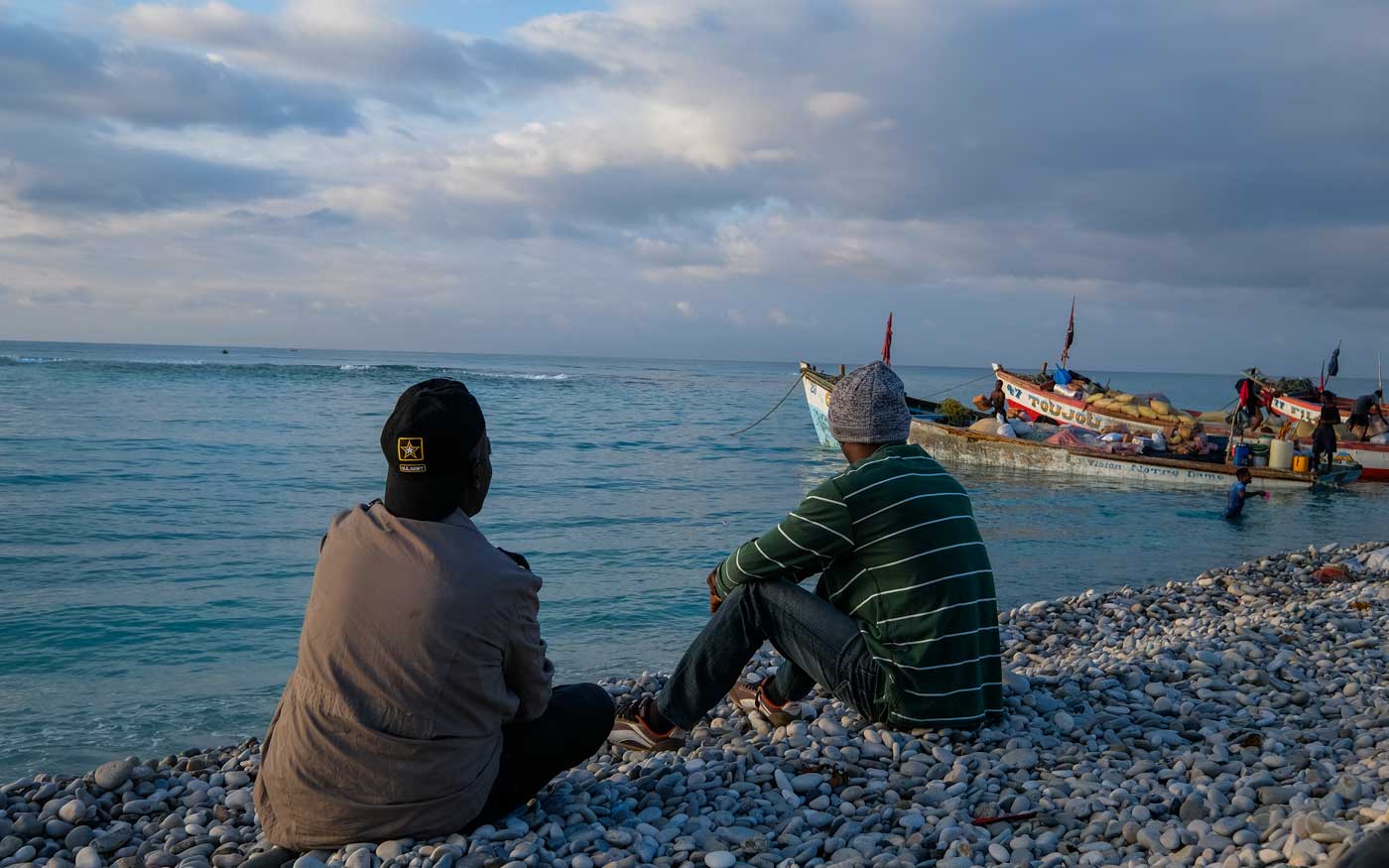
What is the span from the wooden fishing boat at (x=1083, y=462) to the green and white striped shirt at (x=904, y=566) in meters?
16.2

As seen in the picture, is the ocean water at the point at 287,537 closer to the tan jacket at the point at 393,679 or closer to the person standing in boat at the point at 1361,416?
the tan jacket at the point at 393,679

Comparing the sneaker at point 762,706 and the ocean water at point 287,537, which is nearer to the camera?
the sneaker at point 762,706

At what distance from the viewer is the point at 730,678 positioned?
411 cm

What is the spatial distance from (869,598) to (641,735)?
3.85 feet

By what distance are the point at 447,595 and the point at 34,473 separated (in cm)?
1776

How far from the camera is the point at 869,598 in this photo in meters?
4.00

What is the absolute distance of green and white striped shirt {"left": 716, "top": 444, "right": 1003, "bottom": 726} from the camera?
12.5 feet

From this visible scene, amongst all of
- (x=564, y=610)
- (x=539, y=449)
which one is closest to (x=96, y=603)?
(x=564, y=610)

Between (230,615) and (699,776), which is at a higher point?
(699,776)

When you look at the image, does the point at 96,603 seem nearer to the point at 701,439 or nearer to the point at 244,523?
the point at 244,523

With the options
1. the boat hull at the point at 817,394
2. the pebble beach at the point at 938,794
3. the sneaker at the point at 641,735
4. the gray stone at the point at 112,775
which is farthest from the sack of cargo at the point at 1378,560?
the boat hull at the point at 817,394

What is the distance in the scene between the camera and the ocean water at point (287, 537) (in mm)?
7188

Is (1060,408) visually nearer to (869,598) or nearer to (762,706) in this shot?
(762,706)

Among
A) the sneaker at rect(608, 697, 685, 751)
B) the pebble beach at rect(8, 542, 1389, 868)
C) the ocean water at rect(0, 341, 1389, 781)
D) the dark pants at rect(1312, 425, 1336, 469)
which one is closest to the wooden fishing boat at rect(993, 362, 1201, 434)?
the dark pants at rect(1312, 425, 1336, 469)
